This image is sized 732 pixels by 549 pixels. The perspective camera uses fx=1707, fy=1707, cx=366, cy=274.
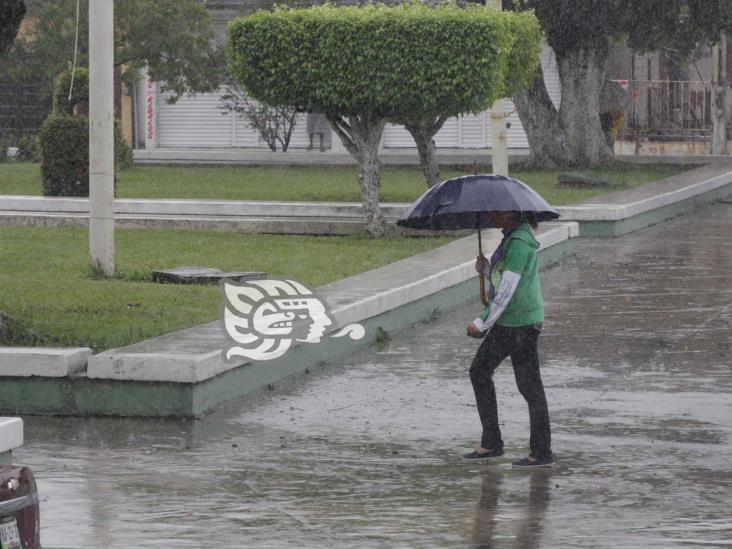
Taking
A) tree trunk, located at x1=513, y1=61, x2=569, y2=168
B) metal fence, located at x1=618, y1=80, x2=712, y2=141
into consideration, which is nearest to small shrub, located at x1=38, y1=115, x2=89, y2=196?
tree trunk, located at x1=513, y1=61, x2=569, y2=168

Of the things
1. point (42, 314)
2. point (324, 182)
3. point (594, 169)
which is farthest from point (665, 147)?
point (42, 314)

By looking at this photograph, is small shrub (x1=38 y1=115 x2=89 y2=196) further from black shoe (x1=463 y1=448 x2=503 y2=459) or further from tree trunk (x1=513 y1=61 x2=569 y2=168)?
black shoe (x1=463 y1=448 x2=503 y2=459)

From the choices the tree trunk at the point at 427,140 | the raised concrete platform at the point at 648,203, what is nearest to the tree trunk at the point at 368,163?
the tree trunk at the point at 427,140

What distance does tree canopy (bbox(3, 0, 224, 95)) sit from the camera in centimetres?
3234

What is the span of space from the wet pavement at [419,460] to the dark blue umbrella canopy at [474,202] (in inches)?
48.3

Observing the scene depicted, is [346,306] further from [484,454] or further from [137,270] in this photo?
[137,270]

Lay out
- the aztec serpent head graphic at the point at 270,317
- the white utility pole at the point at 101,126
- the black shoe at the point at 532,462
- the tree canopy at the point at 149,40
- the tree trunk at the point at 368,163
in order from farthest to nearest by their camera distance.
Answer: the tree canopy at the point at 149,40 < the tree trunk at the point at 368,163 < the white utility pole at the point at 101,126 < the aztec serpent head graphic at the point at 270,317 < the black shoe at the point at 532,462

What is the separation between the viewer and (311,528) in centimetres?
739

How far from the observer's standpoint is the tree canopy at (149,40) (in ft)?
106

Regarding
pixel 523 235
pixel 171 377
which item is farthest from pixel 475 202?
pixel 171 377

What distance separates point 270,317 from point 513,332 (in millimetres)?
3743

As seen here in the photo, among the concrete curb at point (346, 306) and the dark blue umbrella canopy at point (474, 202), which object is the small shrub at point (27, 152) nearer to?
the concrete curb at point (346, 306)

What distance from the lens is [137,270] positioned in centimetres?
1575

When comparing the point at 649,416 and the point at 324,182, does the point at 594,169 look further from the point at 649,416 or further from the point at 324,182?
the point at 649,416
